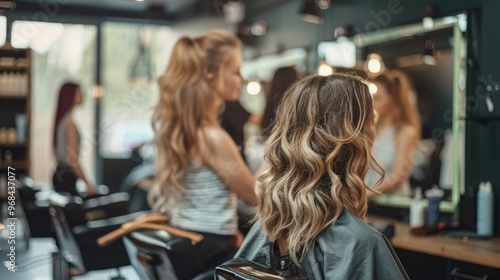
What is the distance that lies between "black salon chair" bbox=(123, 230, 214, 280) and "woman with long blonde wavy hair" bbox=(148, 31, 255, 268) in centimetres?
38

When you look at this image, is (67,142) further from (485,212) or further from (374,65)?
(485,212)

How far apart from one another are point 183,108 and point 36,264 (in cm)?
115

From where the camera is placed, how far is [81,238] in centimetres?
293

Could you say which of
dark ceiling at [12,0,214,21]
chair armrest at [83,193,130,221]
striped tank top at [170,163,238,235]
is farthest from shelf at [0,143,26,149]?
striped tank top at [170,163,238,235]

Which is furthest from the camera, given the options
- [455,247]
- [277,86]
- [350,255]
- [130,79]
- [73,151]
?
[277,86]

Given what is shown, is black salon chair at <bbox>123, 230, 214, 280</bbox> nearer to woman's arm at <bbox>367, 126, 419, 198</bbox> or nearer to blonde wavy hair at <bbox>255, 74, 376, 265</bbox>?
blonde wavy hair at <bbox>255, 74, 376, 265</bbox>

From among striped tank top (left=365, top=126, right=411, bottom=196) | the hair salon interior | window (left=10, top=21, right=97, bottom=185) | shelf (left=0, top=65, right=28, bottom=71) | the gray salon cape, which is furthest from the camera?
striped tank top (left=365, top=126, right=411, bottom=196)

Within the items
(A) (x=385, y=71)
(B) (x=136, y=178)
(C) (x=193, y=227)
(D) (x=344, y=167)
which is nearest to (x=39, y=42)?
(B) (x=136, y=178)

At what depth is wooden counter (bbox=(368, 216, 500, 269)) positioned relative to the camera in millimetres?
2305

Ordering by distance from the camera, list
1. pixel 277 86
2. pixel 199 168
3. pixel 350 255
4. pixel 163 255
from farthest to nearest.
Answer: pixel 277 86 < pixel 199 168 < pixel 163 255 < pixel 350 255

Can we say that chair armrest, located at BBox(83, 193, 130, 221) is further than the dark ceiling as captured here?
Yes

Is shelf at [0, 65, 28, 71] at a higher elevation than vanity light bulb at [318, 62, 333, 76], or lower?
lower

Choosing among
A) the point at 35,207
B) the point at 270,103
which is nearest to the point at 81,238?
the point at 35,207

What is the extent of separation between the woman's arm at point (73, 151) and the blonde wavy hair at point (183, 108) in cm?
57
